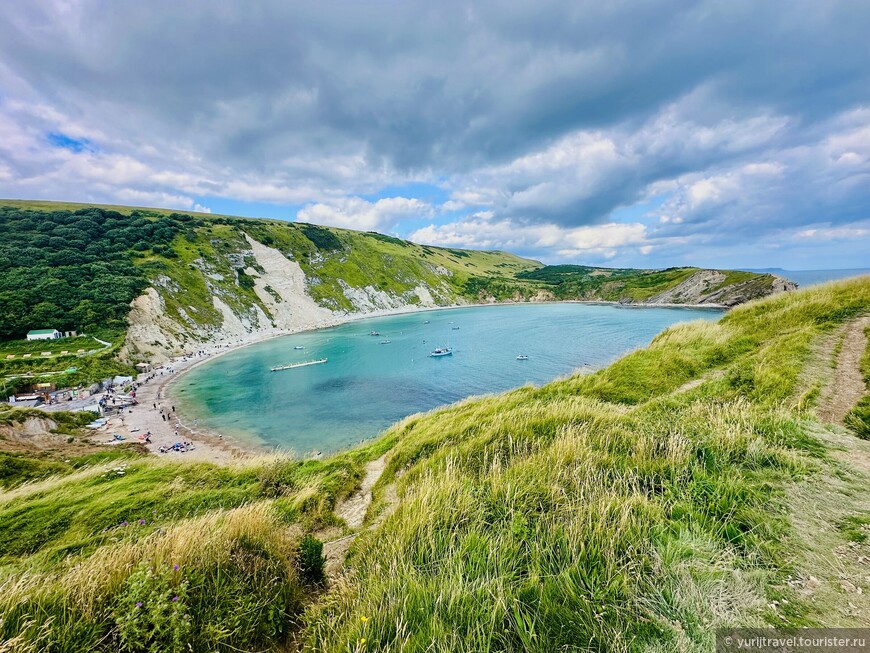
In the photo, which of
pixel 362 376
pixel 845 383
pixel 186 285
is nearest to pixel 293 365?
pixel 362 376

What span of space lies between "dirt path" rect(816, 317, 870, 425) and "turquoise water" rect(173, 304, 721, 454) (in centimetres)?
1585

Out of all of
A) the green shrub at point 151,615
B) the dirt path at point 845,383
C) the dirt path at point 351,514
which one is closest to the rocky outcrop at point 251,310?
the dirt path at point 351,514

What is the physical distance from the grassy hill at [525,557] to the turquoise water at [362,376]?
21966mm

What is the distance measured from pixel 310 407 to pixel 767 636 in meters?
39.7

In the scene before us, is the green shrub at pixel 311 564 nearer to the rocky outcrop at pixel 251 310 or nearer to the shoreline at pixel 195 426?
the shoreline at pixel 195 426

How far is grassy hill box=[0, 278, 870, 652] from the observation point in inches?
118

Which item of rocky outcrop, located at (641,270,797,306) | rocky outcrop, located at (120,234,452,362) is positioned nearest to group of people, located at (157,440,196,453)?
rocky outcrop, located at (120,234,452,362)

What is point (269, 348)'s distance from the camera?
70562 millimetres

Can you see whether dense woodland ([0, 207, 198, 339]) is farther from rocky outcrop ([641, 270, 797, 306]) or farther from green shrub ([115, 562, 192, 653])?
rocky outcrop ([641, 270, 797, 306])

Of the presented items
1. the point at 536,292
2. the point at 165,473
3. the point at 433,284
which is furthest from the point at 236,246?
the point at 536,292

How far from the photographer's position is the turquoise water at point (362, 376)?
109 ft

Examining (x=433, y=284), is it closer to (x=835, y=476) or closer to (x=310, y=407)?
(x=310, y=407)

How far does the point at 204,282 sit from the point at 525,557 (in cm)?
10083

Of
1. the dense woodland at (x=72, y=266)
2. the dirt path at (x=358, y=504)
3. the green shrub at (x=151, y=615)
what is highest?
the dense woodland at (x=72, y=266)
